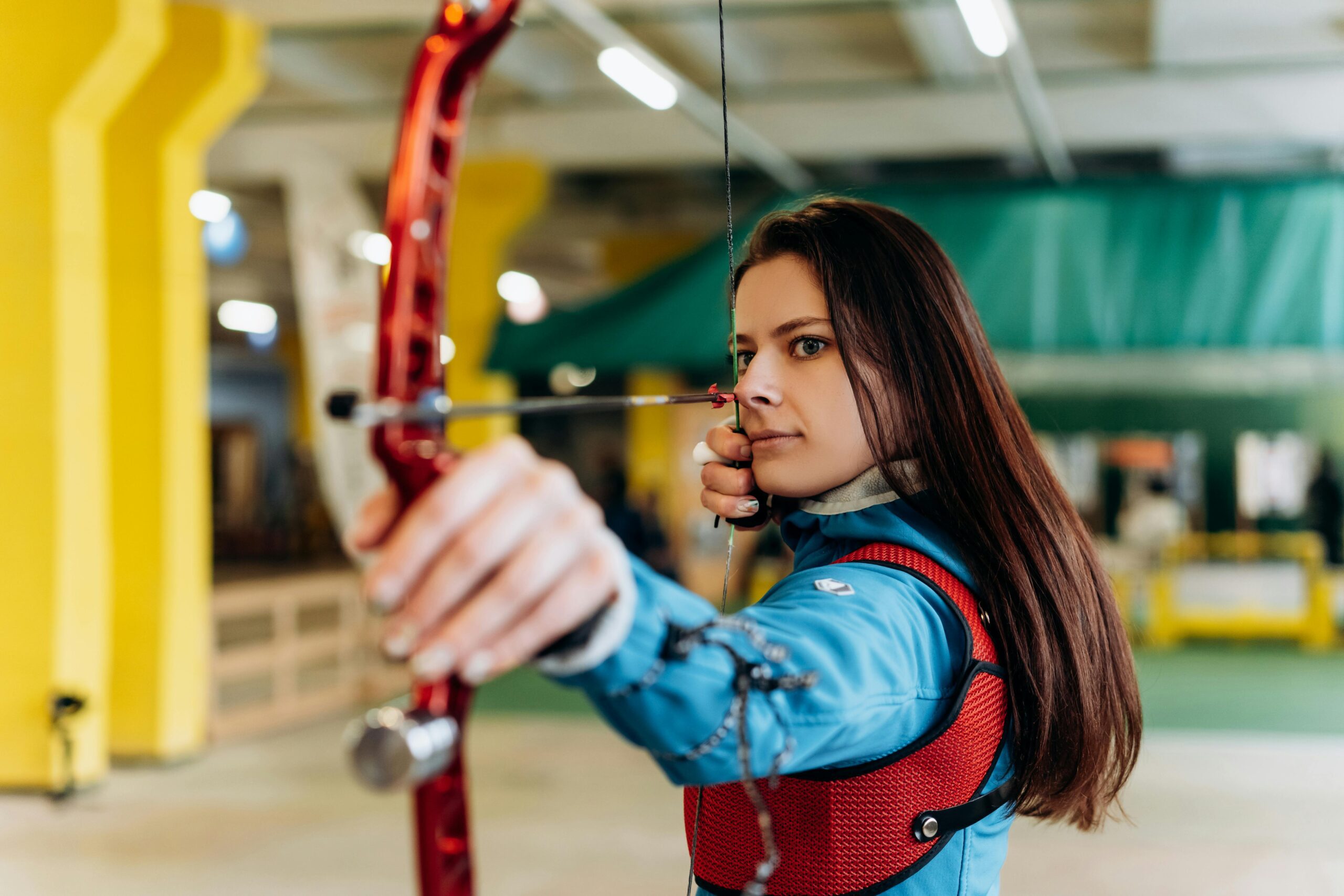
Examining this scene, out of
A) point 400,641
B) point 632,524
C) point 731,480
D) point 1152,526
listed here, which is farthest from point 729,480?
point 1152,526

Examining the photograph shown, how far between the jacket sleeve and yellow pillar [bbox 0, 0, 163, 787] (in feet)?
13.7

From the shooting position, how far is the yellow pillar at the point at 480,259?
7324 millimetres

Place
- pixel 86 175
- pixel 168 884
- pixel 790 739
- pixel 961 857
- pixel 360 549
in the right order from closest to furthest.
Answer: pixel 360 549
pixel 790 739
pixel 961 857
pixel 168 884
pixel 86 175

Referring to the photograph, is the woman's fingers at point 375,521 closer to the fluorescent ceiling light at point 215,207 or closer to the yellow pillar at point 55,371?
the yellow pillar at point 55,371

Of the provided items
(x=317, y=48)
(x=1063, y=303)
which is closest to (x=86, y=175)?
(x=317, y=48)

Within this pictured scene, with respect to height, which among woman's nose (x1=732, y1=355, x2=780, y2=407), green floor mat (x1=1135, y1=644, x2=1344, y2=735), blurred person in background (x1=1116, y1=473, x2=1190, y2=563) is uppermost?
woman's nose (x1=732, y1=355, x2=780, y2=407)

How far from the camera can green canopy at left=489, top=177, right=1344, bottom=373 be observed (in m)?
5.10

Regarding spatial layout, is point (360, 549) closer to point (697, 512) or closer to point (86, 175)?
point (86, 175)

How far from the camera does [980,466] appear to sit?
103 centimetres

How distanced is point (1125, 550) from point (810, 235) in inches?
363

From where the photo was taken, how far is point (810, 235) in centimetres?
107

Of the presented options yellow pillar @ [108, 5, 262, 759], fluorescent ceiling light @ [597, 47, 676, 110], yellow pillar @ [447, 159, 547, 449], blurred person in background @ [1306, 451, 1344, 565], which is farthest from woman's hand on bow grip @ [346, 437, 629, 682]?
blurred person in background @ [1306, 451, 1344, 565]

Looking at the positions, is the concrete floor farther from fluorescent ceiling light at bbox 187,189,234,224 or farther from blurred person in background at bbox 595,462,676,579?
fluorescent ceiling light at bbox 187,189,234,224

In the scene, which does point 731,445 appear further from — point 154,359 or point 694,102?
point 694,102
